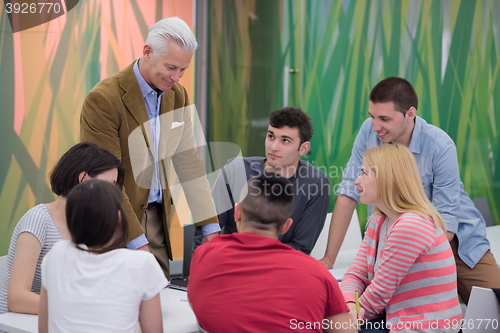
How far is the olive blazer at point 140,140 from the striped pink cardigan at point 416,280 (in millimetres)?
936

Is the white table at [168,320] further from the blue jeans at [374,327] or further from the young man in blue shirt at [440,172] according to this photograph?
the young man in blue shirt at [440,172]

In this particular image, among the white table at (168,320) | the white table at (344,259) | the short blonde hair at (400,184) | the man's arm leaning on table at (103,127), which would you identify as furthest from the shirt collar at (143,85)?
the white table at (344,259)

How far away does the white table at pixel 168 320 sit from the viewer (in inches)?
67.1

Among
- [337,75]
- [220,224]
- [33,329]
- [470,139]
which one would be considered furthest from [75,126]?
[470,139]

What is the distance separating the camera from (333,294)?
1.54 m

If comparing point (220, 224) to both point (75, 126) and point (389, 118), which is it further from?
point (75, 126)

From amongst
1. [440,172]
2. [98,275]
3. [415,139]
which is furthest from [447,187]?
[98,275]

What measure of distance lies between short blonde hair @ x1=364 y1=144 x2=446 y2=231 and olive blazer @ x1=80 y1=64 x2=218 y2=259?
89cm

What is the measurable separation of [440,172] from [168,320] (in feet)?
4.79

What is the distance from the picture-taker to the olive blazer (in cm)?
226

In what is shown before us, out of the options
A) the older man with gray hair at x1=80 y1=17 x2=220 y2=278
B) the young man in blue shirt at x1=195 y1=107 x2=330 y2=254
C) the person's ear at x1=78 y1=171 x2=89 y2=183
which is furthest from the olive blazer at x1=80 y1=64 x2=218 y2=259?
the person's ear at x1=78 y1=171 x2=89 y2=183

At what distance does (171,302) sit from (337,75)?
93.2 inches

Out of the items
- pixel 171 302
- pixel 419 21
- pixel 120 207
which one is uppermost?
pixel 419 21

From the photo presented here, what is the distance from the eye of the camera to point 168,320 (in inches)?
71.6
